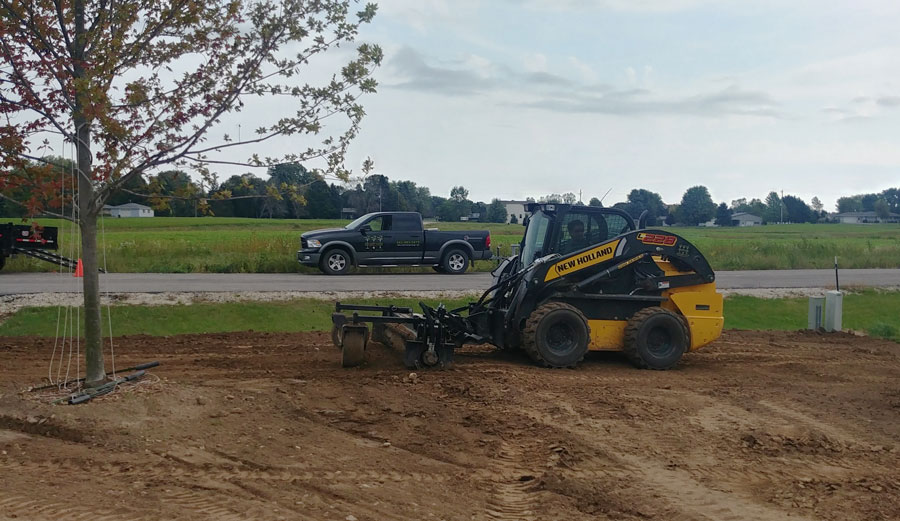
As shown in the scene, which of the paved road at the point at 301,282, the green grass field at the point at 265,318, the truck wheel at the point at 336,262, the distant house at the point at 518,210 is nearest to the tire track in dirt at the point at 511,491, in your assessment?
the distant house at the point at 518,210

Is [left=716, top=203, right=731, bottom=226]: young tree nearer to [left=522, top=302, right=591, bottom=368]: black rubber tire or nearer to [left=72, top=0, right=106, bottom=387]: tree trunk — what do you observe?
[left=522, top=302, right=591, bottom=368]: black rubber tire

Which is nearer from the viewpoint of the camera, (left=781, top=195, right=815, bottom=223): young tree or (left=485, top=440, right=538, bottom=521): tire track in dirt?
(left=485, top=440, right=538, bottom=521): tire track in dirt

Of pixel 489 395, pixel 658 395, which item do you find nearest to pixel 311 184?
pixel 489 395

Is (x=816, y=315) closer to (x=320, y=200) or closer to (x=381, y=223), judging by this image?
(x=381, y=223)

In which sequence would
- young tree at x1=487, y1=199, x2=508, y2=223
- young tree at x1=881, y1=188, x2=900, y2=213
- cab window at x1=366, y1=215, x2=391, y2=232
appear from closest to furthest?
1. cab window at x1=366, y1=215, x2=391, y2=232
2. young tree at x1=487, y1=199, x2=508, y2=223
3. young tree at x1=881, y1=188, x2=900, y2=213

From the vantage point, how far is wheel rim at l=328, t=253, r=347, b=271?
24141 millimetres

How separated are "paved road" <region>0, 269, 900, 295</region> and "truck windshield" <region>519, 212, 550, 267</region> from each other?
8272mm

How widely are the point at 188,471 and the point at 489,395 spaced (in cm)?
351

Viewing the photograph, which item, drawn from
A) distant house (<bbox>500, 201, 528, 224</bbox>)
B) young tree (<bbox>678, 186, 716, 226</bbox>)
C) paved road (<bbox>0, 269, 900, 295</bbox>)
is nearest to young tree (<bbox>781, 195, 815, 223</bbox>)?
distant house (<bbox>500, 201, 528, 224</bbox>)

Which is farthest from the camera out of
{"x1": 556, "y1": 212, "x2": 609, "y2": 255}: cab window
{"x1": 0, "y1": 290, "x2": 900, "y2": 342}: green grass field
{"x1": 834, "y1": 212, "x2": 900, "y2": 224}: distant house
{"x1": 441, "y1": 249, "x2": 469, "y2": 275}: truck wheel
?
{"x1": 834, "y1": 212, "x2": 900, "y2": 224}: distant house

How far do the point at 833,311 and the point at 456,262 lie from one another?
12452mm

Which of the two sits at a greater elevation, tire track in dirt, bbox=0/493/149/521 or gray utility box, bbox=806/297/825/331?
gray utility box, bbox=806/297/825/331

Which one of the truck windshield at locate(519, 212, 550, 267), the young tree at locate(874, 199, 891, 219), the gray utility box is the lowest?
the gray utility box

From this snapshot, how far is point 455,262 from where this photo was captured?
2561cm
